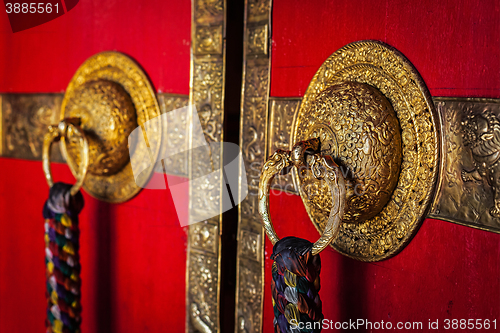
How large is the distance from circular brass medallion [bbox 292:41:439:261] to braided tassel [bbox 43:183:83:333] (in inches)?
17.9

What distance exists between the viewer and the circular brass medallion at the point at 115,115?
84 centimetres

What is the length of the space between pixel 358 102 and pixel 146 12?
482 millimetres

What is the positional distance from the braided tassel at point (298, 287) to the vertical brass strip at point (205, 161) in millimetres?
243

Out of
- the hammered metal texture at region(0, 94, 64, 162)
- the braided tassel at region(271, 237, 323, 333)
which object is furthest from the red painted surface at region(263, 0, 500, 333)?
the hammered metal texture at region(0, 94, 64, 162)

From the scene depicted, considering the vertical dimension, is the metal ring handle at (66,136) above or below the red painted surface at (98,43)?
below

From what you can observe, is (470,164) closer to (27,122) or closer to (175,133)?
(175,133)

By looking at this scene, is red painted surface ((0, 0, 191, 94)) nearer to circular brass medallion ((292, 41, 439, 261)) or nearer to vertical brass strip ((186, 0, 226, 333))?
vertical brass strip ((186, 0, 226, 333))

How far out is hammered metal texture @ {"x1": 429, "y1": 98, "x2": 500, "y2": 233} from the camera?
471 mm

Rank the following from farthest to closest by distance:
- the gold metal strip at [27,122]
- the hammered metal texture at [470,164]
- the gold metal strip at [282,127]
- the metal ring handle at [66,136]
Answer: the gold metal strip at [27,122] → the metal ring handle at [66,136] → the gold metal strip at [282,127] → the hammered metal texture at [470,164]

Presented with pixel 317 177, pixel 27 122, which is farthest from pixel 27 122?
pixel 317 177

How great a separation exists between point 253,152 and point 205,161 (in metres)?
0.10

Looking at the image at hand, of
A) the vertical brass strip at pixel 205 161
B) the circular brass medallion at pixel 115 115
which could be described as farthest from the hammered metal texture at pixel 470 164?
the circular brass medallion at pixel 115 115

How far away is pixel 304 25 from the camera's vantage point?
66 cm

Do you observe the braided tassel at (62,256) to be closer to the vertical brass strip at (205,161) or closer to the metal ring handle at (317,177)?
the vertical brass strip at (205,161)
